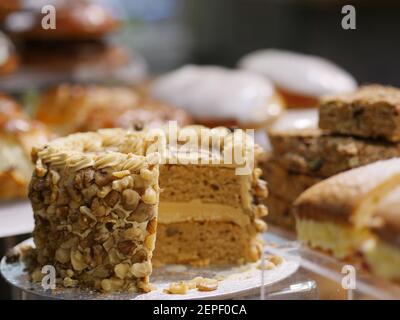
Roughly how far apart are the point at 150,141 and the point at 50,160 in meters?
0.24

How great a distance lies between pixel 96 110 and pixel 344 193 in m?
→ 1.82

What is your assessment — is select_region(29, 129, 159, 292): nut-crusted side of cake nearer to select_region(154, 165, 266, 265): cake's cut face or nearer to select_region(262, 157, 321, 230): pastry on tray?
select_region(154, 165, 266, 265): cake's cut face

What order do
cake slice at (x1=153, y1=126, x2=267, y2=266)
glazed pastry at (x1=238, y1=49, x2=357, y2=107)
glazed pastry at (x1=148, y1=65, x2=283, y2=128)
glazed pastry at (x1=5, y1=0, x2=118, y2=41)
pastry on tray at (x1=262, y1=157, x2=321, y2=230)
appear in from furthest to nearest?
glazed pastry at (x1=5, y1=0, x2=118, y2=41), glazed pastry at (x1=238, y1=49, x2=357, y2=107), glazed pastry at (x1=148, y1=65, x2=283, y2=128), pastry on tray at (x1=262, y1=157, x2=321, y2=230), cake slice at (x1=153, y1=126, x2=267, y2=266)

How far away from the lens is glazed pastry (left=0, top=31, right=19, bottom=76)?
3605 mm

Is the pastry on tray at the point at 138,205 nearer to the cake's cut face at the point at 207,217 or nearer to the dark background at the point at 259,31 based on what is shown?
the cake's cut face at the point at 207,217

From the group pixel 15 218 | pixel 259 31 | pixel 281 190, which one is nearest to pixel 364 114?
pixel 281 190

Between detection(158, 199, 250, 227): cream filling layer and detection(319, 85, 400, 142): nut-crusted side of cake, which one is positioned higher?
detection(319, 85, 400, 142): nut-crusted side of cake

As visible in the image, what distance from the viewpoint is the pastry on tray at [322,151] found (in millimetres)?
1981

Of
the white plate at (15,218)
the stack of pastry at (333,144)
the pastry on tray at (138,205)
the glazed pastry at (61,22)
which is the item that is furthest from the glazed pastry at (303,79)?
the pastry on tray at (138,205)

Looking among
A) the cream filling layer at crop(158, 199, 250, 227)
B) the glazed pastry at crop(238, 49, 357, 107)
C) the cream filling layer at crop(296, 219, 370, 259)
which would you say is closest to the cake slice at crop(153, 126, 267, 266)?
the cream filling layer at crop(158, 199, 250, 227)

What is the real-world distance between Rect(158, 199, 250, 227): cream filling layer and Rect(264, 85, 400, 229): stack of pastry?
0.22 metres

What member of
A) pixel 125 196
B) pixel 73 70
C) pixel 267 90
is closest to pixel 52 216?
pixel 125 196

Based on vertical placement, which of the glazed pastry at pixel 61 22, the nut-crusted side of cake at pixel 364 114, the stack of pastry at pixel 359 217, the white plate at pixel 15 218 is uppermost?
the glazed pastry at pixel 61 22

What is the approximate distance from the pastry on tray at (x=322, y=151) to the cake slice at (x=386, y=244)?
2.04 feet
